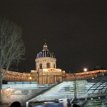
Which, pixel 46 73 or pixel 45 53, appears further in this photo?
pixel 45 53

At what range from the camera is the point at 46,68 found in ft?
412

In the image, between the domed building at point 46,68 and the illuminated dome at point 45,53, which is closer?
the domed building at point 46,68

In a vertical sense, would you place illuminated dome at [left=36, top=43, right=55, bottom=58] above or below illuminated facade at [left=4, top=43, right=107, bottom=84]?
above

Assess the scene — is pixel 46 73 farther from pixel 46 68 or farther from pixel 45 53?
pixel 45 53

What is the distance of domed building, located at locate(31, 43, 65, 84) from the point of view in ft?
384

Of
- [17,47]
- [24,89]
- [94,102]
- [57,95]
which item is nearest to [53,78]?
[24,89]

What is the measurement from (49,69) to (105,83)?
327 feet

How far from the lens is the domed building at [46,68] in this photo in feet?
384

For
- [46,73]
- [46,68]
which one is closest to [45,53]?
[46,68]

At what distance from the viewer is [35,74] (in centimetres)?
11950

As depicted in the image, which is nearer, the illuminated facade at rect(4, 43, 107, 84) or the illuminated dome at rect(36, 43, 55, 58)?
the illuminated facade at rect(4, 43, 107, 84)

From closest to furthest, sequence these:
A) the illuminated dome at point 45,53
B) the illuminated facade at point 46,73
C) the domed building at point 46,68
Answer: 1. the illuminated facade at point 46,73
2. the domed building at point 46,68
3. the illuminated dome at point 45,53

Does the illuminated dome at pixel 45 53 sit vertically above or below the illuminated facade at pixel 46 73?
above

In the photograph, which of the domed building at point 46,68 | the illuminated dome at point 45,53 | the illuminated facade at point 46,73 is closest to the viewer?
the illuminated facade at point 46,73
